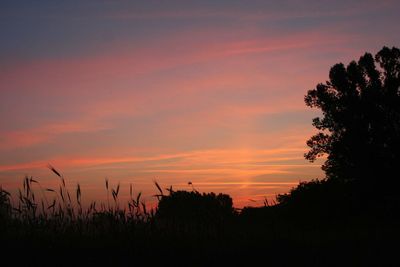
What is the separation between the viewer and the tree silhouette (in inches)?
1505

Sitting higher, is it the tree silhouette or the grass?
the tree silhouette

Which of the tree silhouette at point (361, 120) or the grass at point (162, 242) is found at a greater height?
the tree silhouette at point (361, 120)

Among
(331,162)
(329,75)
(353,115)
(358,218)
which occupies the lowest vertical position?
(358,218)

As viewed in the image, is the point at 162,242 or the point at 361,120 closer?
the point at 162,242

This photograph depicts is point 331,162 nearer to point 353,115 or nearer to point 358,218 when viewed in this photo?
point 353,115

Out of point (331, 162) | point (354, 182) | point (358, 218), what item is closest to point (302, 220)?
point (358, 218)

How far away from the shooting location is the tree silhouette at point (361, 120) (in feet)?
125

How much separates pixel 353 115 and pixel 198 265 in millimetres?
34117

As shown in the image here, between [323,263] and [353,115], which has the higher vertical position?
[353,115]

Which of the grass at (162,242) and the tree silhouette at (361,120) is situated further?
the tree silhouette at (361,120)

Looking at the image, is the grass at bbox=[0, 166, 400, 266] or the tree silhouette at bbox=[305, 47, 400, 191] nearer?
the grass at bbox=[0, 166, 400, 266]

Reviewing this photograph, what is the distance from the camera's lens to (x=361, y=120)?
40.0 m

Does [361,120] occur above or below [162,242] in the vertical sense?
above

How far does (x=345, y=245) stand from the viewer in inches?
465
